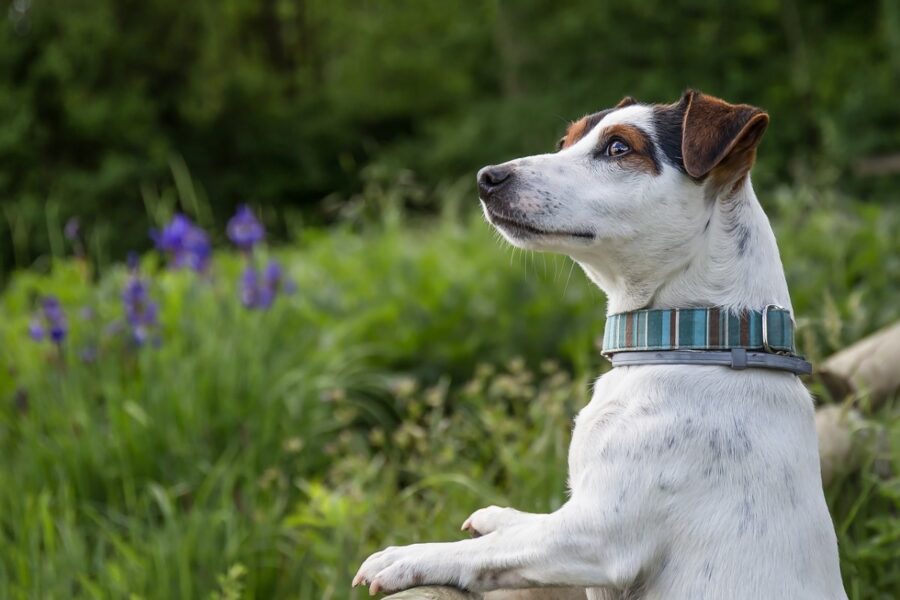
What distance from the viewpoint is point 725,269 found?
Result: 2.25m

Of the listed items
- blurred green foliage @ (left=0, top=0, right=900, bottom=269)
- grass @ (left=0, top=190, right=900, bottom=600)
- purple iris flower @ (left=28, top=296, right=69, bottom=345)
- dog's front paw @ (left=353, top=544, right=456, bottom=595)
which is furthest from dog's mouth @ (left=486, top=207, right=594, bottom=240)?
blurred green foliage @ (left=0, top=0, right=900, bottom=269)

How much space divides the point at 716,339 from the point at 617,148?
1.75ft

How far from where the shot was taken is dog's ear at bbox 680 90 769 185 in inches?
86.6

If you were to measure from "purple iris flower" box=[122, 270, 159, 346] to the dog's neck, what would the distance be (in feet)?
9.66

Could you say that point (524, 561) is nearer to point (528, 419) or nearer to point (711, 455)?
point (711, 455)

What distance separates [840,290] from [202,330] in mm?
3618

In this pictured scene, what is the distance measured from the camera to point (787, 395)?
2158 mm

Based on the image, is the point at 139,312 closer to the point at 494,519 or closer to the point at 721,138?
the point at 494,519

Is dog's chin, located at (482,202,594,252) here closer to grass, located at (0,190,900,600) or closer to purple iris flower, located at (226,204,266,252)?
grass, located at (0,190,900,600)

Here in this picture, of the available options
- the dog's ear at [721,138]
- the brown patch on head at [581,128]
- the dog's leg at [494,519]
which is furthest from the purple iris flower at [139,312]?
the dog's ear at [721,138]

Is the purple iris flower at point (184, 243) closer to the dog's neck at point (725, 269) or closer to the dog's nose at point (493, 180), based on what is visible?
the dog's nose at point (493, 180)

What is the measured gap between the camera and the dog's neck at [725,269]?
2.23 m

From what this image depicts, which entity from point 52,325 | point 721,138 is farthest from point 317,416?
point 721,138

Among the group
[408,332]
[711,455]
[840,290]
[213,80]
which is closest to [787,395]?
[711,455]
